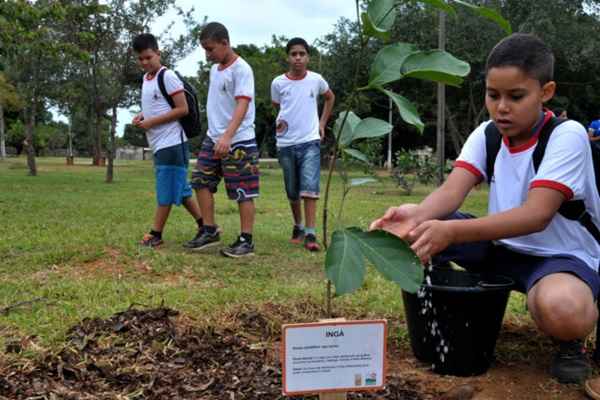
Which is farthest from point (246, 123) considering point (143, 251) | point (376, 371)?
point (376, 371)

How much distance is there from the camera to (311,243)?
4.70 meters

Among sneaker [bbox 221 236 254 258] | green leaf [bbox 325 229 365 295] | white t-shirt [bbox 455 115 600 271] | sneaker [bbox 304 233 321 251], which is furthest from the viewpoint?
sneaker [bbox 304 233 321 251]

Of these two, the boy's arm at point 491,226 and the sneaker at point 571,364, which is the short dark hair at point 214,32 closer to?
the boy's arm at point 491,226

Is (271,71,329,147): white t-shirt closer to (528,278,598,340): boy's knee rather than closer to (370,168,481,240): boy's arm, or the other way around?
(370,168,481,240): boy's arm

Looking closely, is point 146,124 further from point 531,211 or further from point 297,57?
point 531,211

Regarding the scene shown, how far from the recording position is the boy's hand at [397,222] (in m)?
1.91

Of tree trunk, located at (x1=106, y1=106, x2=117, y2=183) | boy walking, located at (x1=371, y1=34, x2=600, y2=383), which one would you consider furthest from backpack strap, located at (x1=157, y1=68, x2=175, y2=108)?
tree trunk, located at (x1=106, y1=106, x2=117, y2=183)

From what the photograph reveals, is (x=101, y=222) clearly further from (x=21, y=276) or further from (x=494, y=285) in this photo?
(x=494, y=285)

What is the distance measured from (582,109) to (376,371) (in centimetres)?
2338

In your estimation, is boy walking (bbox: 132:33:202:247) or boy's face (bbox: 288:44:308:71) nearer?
boy walking (bbox: 132:33:202:247)

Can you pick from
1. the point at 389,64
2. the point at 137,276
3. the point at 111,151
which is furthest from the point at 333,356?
the point at 111,151

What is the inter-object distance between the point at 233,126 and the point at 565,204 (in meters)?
2.57

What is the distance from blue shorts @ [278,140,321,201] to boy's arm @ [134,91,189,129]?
2.83 ft

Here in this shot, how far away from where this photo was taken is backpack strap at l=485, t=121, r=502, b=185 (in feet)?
7.68
